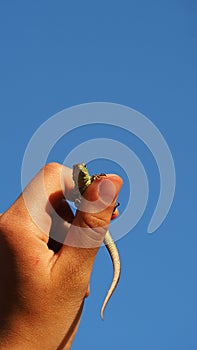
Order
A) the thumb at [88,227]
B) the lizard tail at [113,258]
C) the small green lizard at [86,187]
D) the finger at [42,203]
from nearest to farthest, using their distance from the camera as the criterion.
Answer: the thumb at [88,227] → the finger at [42,203] → the small green lizard at [86,187] → the lizard tail at [113,258]

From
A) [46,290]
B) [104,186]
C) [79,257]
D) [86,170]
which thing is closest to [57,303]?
[46,290]

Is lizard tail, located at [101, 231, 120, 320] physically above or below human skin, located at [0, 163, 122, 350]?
above

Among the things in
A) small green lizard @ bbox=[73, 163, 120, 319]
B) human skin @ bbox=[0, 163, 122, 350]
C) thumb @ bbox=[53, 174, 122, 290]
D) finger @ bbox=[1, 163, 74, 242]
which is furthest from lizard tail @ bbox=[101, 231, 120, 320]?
thumb @ bbox=[53, 174, 122, 290]

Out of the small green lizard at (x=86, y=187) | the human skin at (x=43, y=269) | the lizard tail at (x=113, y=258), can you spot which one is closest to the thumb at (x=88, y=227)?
the human skin at (x=43, y=269)

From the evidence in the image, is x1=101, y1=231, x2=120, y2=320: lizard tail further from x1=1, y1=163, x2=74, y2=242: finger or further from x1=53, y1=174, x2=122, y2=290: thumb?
x1=53, y1=174, x2=122, y2=290: thumb

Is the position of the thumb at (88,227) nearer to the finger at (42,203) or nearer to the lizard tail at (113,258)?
the finger at (42,203)

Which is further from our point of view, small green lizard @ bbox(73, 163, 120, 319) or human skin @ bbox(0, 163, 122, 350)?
small green lizard @ bbox(73, 163, 120, 319)

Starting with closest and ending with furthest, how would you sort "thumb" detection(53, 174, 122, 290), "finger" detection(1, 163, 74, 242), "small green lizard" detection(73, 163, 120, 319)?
"thumb" detection(53, 174, 122, 290), "finger" detection(1, 163, 74, 242), "small green lizard" detection(73, 163, 120, 319)
